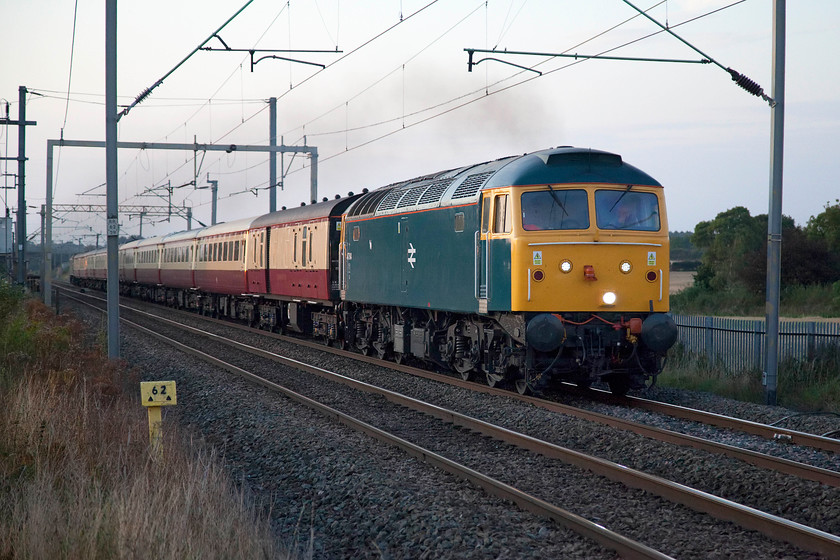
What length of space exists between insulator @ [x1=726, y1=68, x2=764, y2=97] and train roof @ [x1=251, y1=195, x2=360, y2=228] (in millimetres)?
10428

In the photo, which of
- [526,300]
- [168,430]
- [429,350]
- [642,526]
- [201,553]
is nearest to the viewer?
[201,553]

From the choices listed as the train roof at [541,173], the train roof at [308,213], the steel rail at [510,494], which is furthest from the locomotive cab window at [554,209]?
the train roof at [308,213]

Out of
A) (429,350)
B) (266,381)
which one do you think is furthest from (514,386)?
(266,381)

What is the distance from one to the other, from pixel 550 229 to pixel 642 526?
624 centimetres

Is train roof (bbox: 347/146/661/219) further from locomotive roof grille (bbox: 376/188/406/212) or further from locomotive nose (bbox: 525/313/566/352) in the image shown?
locomotive nose (bbox: 525/313/566/352)

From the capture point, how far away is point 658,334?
12.1 metres

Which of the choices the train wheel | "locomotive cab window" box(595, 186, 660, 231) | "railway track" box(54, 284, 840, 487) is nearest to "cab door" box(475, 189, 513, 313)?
"locomotive cab window" box(595, 186, 660, 231)

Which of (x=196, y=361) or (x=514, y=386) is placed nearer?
(x=514, y=386)

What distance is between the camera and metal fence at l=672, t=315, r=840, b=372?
1430 cm

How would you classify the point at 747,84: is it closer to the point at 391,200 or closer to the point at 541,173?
the point at 541,173

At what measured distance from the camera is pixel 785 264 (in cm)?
4438

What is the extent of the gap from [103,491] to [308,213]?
16701 mm

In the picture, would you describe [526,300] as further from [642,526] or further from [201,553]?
[201,553]

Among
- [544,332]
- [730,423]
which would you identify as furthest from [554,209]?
[730,423]
